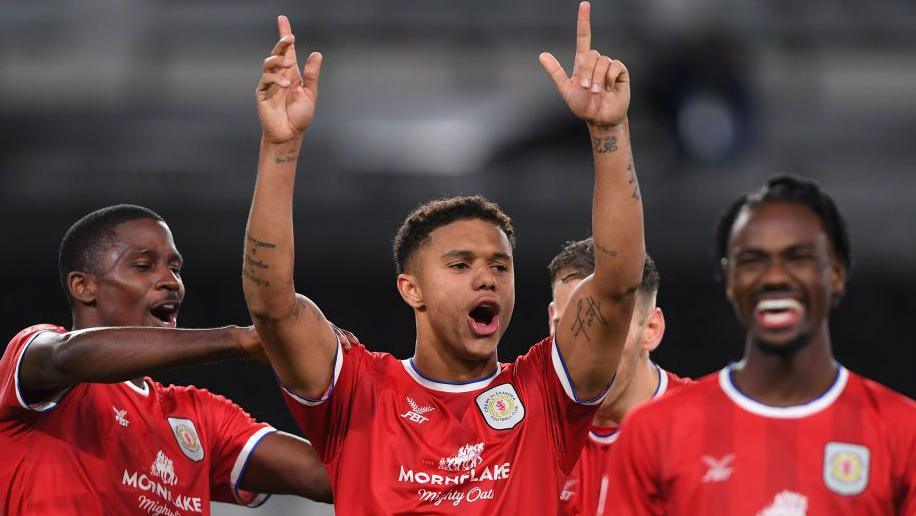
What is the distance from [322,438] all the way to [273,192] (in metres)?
0.80

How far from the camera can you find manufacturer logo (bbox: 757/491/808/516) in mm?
2877

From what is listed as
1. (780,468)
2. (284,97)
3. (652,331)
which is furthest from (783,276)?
(652,331)

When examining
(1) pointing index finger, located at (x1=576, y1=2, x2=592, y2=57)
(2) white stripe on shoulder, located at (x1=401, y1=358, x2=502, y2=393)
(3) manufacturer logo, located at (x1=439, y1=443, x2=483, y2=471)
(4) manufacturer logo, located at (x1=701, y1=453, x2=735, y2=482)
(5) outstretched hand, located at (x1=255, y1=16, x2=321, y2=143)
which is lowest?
(3) manufacturer logo, located at (x1=439, y1=443, x2=483, y2=471)

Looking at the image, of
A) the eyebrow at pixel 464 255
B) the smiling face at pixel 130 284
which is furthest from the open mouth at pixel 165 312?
the eyebrow at pixel 464 255

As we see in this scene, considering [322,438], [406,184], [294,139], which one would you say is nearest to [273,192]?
[294,139]

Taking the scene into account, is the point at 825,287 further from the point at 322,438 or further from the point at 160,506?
the point at 160,506

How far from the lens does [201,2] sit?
12984 mm

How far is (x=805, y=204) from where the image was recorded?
120 inches

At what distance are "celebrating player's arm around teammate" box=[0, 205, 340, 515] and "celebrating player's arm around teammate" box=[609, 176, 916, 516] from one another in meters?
1.45

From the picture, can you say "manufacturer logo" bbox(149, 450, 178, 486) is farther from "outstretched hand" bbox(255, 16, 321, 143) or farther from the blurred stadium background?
the blurred stadium background

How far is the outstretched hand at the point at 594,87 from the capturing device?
369 cm

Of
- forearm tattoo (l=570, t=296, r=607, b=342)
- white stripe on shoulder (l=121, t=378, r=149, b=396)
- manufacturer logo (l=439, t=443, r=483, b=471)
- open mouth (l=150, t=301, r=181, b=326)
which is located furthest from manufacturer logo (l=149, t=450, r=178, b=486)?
forearm tattoo (l=570, t=296, r=607, b=342)

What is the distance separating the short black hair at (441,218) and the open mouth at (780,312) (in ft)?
4.60

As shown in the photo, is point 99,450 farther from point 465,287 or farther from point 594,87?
point 594,87
